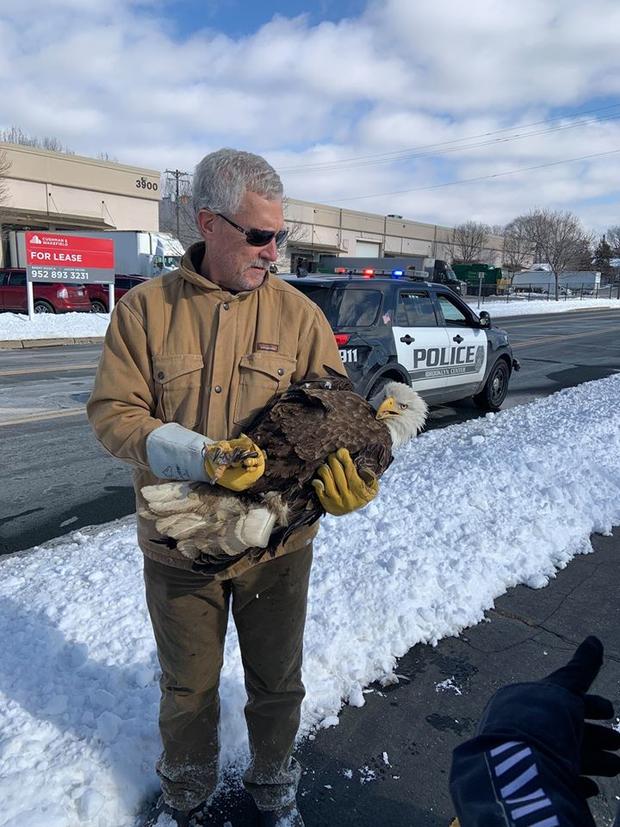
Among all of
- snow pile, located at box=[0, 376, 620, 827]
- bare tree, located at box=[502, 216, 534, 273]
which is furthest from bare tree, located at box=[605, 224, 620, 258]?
snow pile, located at box=[0, 376, 620, 827]

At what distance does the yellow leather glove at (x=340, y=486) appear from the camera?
182 centimetres

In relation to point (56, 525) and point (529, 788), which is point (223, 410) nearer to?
point (529, 788)

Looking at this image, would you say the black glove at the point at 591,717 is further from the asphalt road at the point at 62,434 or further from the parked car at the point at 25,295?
the parked car at the point at 25,295

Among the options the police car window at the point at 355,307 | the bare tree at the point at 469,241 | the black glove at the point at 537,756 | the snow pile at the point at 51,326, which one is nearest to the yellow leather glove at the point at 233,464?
the black glove at the point at 537,756

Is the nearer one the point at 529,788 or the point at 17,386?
the point at 529,788

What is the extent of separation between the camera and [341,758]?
93.8 inches

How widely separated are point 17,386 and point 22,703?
29.3 feet

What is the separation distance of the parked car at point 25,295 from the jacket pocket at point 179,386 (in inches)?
886

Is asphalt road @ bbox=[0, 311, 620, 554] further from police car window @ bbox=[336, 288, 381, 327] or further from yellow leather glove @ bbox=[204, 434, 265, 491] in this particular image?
yellow leather glove @ bbox=[204, 434, 265, 491]

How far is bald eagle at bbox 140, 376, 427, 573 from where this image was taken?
1738 millimetres

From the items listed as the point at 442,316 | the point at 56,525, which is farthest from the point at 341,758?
the point at 442,316

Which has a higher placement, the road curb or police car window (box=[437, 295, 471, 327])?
police car window (box=[437, 295, 471, 327])

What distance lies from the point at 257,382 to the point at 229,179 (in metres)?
0.63

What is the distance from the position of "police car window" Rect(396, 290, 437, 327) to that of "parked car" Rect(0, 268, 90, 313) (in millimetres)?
18086
